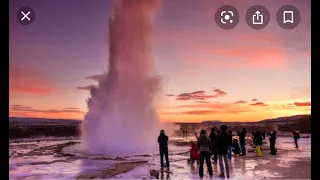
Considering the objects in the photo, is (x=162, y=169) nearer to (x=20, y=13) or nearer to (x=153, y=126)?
(x=20, y=13)

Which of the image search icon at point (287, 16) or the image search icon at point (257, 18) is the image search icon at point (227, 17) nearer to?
the image search icon at point (257, 18)

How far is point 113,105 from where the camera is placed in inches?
1230

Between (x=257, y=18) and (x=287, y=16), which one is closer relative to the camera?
(x=287, y=16)

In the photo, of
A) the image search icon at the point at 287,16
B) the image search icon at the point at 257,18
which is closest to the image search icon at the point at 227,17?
the image search icon at the point at 257,18

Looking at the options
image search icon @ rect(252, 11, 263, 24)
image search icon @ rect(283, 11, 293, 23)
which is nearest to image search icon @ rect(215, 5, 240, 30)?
image search icon @ rect(252, 11, 263, 24)

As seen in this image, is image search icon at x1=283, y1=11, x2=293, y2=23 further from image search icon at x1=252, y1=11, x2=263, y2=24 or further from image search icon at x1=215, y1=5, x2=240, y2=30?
image search icon at x1=215, y1=5, x2=240, y2=30

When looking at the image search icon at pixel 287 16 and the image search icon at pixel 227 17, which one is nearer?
the image search icon at pixel 287 16

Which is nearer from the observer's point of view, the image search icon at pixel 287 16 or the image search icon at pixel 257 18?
the image search icon at pixel 287 16

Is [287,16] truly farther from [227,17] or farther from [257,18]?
[227,17]

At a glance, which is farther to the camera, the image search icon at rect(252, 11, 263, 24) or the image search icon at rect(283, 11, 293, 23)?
the image search icon at rect(252, 11, 263, 24)

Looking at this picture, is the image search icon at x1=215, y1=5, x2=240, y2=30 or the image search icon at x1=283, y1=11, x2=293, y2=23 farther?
the image search icon at x1=215, y1=5, x2=240, y2=30

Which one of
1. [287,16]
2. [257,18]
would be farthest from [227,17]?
[287,16]

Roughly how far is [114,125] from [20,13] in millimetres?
20669
